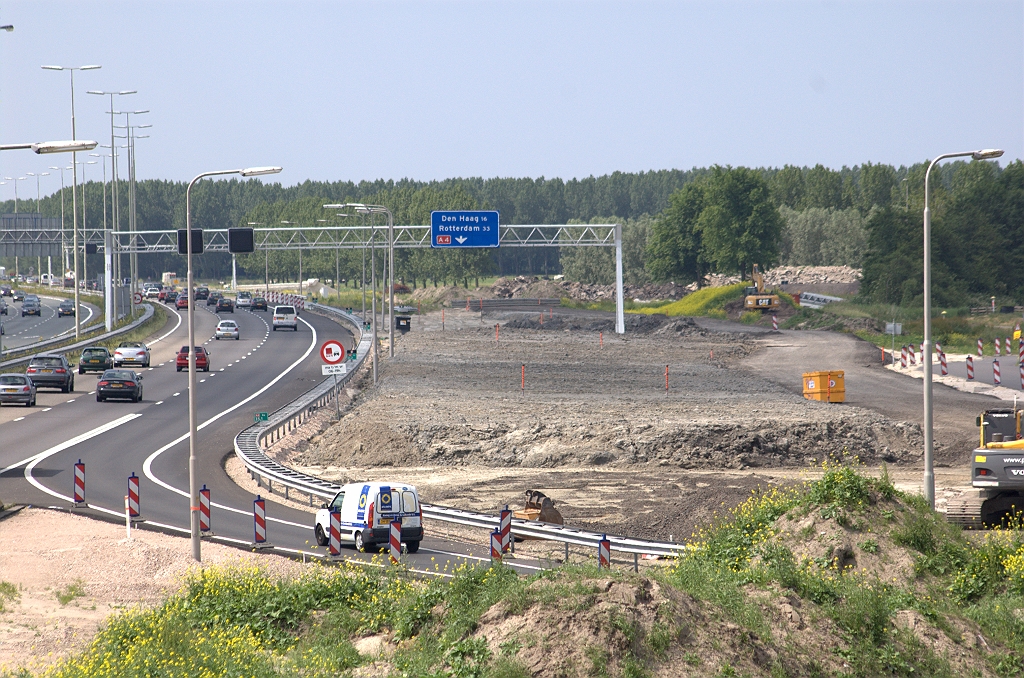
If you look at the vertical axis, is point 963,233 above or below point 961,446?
above

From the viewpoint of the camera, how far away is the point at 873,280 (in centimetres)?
10669

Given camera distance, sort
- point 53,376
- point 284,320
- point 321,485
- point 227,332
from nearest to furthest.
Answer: point 321,485
point 53,376
point 227,332
point 284,320

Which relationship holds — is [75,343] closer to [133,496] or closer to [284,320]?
[284,320]

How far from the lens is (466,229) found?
238ft

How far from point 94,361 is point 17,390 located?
1442cm

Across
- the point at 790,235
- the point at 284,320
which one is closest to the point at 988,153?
the point at 284,320

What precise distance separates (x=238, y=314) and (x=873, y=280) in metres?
62.2

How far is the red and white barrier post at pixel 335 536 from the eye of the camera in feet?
72.7

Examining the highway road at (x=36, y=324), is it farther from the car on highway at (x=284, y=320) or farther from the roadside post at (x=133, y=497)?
the roadside post at (x=133, y=497)

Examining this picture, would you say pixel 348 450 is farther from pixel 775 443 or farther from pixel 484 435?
pixel 775 443

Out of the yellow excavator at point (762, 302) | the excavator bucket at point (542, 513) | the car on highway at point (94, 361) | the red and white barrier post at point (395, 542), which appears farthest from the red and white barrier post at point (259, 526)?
the yellow excavator at point (762, 302)

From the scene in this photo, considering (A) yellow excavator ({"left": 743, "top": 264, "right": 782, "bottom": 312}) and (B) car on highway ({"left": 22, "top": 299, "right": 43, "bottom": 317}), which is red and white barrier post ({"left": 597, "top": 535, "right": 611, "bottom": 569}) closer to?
(A) yellow excavator ({"left": 743, "top": 264, "right": 782, "bottom": 312})

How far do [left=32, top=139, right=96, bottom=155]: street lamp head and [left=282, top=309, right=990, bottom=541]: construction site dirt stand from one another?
14.0m

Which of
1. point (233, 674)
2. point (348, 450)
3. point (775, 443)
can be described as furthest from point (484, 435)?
point (233, 674)
